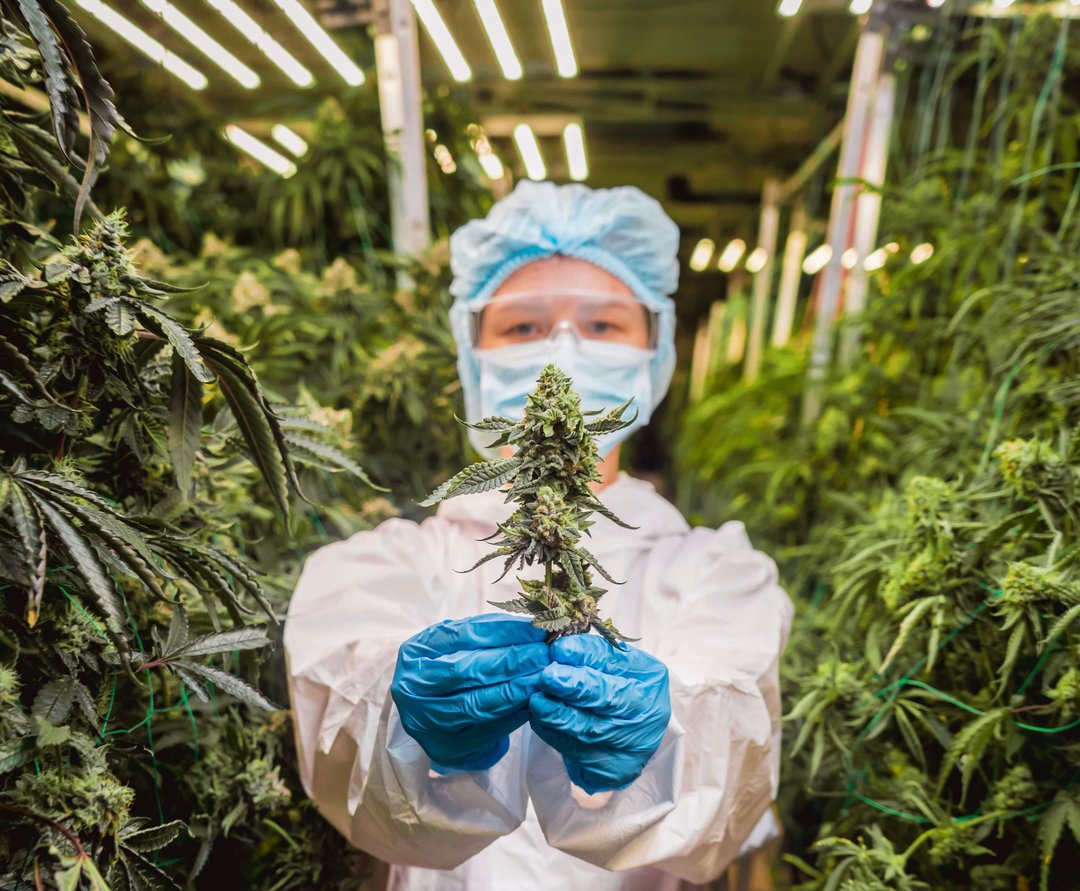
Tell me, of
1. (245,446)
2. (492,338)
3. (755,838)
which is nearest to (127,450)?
(245,446)

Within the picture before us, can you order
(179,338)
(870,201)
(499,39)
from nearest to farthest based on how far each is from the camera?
(179,338) < (499,39) < (870,201)

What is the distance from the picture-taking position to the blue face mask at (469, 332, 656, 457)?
154cm

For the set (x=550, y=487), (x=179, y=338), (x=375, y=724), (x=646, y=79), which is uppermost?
(x=646, y=79)

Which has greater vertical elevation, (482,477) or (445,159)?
(445,159)

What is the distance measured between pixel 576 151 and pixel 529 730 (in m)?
1.95

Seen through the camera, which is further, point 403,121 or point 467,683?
point 403,121

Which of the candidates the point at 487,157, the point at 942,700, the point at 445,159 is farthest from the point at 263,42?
the point at 942,700

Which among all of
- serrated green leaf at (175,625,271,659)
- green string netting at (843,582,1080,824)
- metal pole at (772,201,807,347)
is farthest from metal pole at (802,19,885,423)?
serrated green leaf at (175,625,271,659)

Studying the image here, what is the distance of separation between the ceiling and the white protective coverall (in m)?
1.12

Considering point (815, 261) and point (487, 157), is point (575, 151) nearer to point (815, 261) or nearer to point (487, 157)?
point (487, 157)

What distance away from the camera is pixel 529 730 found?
1.18 meters

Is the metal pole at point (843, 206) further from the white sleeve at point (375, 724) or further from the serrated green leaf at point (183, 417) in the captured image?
the serrated green leaf at point (183, 417)

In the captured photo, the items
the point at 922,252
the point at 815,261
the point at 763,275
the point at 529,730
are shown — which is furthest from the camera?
the point at 763,275

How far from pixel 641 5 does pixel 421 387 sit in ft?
3.50
